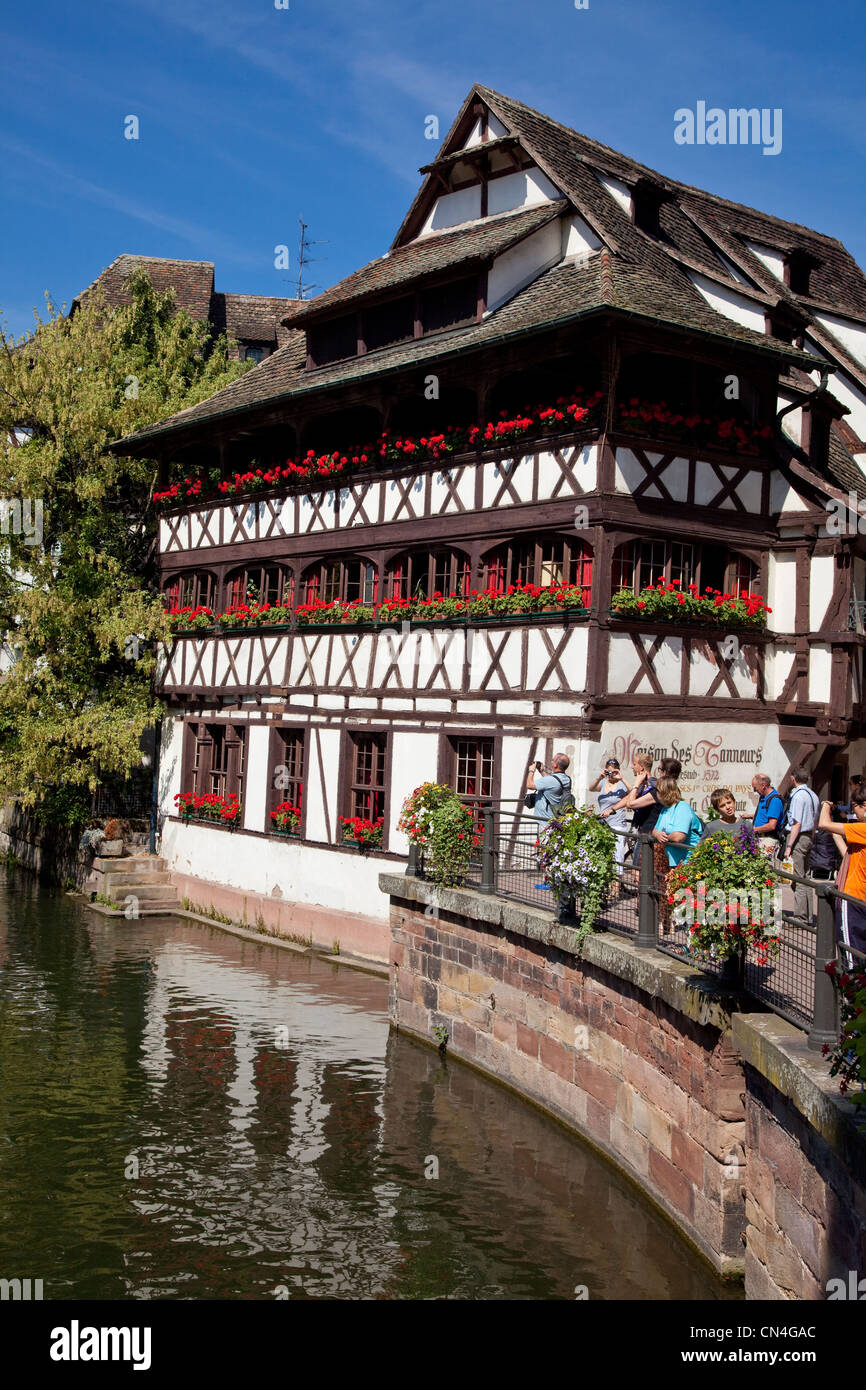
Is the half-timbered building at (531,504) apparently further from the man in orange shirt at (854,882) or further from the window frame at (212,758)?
the man in orange shirt at (854,882)

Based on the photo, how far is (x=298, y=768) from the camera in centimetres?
2166

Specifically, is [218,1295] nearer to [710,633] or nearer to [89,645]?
[710,633]

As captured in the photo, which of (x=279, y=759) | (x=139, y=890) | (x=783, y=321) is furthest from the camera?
(x=139, y=890)

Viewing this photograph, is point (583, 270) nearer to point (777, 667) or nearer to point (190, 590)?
point (777, 667)

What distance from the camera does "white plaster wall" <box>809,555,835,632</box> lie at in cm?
Answer: 1727

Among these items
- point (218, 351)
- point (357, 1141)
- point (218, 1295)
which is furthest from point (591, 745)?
point (218, 351)

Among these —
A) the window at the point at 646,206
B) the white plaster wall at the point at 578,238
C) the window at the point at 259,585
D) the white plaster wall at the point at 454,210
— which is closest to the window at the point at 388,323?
the white plaster wall at the point at 454,210

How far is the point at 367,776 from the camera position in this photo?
2012 centimetres

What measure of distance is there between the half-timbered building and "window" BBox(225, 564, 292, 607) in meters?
0.08

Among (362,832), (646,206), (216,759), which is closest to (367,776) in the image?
(362,832)

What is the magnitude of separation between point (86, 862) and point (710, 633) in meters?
13.9


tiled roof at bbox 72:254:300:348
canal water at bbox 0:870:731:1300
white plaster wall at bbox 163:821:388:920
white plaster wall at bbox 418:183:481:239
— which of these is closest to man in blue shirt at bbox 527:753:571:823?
canal water at bbox 0:870:731:1300

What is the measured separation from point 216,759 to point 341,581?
5165 millimetres

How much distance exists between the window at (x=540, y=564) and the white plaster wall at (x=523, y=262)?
365 cm
